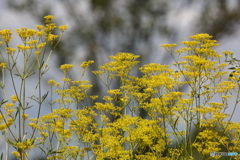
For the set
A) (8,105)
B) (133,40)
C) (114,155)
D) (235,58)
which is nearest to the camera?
(114,155)

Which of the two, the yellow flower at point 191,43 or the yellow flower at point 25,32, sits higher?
the yellow flower at point 25,32

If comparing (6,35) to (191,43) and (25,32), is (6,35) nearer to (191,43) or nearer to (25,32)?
(25,32)

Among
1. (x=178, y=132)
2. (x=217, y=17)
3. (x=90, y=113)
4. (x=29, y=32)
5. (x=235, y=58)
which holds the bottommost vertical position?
(x=178, y=132)

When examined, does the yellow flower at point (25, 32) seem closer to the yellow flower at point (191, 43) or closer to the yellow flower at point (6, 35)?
the yellow flower at point (6, 35)

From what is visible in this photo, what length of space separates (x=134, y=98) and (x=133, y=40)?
246 centimetres

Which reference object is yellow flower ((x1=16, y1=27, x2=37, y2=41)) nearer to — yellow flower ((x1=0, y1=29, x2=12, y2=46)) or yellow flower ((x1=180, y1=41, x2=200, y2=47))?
yellow flower ((x1=0, y1=29, x2=12, y2=46))

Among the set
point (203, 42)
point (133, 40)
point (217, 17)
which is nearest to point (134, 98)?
point (203, 42)

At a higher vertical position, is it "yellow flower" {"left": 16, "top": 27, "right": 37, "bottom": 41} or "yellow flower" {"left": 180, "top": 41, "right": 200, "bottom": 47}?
"yellow flower" {"left": 16, "top": 27, "right": 37, "bottom": 41}

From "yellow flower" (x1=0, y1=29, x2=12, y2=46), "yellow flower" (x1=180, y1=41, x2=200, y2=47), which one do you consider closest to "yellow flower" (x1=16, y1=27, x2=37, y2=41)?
"yellow flower" (x1=0, y1=29, x2=12, y2=46)

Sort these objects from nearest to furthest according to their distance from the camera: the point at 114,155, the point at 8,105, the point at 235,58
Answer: the point at 114,155, the point at 235,58, the point at 8,105

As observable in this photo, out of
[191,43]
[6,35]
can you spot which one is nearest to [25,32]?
[6,35]

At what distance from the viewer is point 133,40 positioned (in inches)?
209

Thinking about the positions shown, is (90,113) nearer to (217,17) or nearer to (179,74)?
(179,74)

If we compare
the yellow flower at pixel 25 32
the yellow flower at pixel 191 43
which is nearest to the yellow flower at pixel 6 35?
the yellow flower at pixel 25 32
